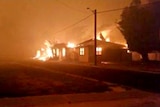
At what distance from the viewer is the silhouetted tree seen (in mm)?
47312

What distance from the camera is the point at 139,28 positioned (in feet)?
159

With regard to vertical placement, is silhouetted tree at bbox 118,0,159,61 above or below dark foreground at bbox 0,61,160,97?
above

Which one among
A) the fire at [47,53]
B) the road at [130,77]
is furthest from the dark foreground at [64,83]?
the fire at [47,53]

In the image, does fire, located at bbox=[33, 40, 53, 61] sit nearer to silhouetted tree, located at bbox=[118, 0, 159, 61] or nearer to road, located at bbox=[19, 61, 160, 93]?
silhouetted tree, located at bbox=[118, 0, 159, 61]

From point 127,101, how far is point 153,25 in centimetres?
3678

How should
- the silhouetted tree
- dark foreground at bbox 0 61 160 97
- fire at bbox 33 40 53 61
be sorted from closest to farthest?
dark foreground at bbox 0 61 160 97 < the silhouetted tree < fire at bbox 33 40 53 61

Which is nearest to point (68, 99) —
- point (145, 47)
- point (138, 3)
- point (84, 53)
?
point (145, 47)

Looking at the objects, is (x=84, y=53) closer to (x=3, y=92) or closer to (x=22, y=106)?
(x=3, y=92)

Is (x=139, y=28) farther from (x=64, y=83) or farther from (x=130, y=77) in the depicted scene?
(x=64, y=83)

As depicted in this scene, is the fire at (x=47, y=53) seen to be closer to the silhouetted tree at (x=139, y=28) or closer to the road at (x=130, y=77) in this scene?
the silhouetted tree at (x=139, y=28)

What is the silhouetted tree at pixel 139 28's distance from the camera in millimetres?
47312

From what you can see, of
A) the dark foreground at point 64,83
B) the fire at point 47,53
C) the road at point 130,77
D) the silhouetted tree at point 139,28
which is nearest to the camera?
the dark foreground at point 64,83

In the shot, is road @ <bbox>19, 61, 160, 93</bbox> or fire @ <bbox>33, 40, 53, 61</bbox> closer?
road @ <bbox>19, 61, 160, 93</bbox>

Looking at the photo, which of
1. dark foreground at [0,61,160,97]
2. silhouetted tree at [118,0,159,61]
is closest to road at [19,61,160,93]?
dark foreground at [0,61,160,97]
